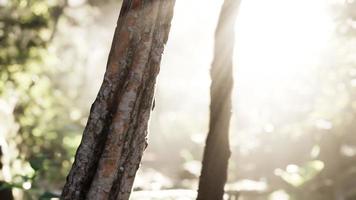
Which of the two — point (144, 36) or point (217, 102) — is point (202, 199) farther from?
point (144, 36)

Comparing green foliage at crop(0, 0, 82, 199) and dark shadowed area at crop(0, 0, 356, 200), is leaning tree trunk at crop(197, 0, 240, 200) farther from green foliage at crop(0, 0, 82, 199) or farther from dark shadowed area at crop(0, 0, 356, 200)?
green foliage at crop(0, 0, 82, 199)

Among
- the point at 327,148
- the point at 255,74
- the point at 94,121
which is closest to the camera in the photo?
the point at 94,121

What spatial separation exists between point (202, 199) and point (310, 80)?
9.19m

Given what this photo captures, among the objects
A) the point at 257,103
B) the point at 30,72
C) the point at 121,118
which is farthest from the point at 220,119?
the point at 257,103

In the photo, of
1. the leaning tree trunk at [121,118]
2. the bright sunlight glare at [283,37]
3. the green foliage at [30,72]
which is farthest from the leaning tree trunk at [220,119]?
the green foliage at [30,72]

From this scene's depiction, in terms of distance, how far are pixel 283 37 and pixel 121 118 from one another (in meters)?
10.3

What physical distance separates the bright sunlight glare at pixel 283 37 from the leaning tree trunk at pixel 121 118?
236 inches

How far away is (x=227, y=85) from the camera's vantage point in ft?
19.5

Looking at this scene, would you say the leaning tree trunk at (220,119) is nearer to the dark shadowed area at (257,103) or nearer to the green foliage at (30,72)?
the dark shadowed area at (257,103)

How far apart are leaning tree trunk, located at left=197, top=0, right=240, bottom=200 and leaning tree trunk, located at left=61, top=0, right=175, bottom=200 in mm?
1468

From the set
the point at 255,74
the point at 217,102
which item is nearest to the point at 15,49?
the point at 217,102

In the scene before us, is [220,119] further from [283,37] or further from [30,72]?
[283,37]

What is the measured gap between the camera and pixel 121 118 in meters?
4.50

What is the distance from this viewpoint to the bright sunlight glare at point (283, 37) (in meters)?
11.7
